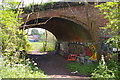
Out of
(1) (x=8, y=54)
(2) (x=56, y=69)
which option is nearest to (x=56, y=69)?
(2) (x=56, y=69)

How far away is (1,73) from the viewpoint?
348 centimetres

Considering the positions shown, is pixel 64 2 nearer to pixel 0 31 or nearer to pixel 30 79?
pixel 0 31

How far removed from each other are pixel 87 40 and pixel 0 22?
6.56 m

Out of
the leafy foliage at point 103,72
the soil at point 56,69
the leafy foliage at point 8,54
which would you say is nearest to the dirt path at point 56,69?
→ the soil at point 56,69

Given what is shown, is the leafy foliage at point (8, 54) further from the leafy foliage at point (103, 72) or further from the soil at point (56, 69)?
the leafy foliage at point (103, 72)

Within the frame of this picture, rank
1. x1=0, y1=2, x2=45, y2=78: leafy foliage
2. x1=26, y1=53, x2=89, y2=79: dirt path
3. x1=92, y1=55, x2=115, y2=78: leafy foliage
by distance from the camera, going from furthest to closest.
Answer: x1=26, y1=53, x2=89, y2=79: dirt path < x1=92, y1=55, x2=115, y2=78: leafy foliage < x1=0, y1=2, x2=45, y2=78: leafy foliage

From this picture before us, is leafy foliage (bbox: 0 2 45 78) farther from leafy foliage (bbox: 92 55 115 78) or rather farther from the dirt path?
leafy foliage (bbox: 92 55 115 78)

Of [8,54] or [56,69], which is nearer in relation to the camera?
[8,54]

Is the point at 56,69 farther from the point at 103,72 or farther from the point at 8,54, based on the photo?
the point at 103,72

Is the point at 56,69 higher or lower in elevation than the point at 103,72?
lower

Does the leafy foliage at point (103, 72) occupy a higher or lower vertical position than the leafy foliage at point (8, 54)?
lower

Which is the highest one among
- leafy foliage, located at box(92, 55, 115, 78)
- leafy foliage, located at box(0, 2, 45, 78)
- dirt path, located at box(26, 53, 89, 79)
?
leafy foliage, located at box(0, 2, 45, 78)

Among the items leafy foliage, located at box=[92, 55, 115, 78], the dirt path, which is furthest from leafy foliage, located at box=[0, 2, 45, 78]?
leafy foliage, located at box=[92, 55, 115, 78]

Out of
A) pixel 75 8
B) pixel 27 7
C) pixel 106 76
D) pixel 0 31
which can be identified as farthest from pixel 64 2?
pixel 106 76
